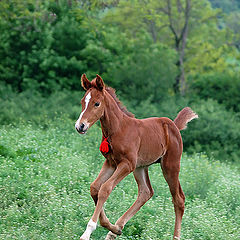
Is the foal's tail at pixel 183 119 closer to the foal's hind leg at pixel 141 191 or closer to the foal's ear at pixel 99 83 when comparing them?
the foal's hind leg at pixel 141 191

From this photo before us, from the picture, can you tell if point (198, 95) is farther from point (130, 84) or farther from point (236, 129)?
point (236, 129)

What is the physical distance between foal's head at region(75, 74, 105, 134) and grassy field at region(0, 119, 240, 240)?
6.15 feet

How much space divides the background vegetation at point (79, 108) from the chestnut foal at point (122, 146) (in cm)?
70

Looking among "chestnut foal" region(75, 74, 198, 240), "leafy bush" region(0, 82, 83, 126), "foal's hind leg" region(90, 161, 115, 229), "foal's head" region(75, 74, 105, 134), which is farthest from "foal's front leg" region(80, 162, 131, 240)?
"leafy bush" region(0, 82, 83, 126)

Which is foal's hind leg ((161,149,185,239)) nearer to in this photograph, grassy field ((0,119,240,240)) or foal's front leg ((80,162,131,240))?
grassy field ((0,119,240,240))

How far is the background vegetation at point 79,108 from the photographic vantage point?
7.62 meters

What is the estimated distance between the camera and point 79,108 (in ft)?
62.4

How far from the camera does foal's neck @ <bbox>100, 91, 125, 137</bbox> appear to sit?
595cm

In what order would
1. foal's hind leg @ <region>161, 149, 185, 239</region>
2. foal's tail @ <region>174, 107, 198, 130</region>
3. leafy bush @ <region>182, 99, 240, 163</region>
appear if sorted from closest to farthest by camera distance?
1. foal's hind leg @ <region>161, 149, 185, 239</region>
2. foal's tail @ <region>174, 107, 198, 130</region>
3. leafy bush @ <region>182, 99, 240, 163</region>

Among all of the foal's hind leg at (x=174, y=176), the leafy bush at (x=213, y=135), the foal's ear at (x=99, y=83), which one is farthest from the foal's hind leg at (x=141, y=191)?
the leafy bush at (x=213, y=135)

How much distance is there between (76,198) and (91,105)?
3.12 m

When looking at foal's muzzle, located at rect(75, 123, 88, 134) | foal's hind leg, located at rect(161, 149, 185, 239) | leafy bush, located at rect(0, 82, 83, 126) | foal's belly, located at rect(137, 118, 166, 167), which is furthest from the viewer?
leafy bush, located at rect(0, 82, 83, 126)

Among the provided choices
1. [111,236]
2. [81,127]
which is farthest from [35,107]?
[81,127]

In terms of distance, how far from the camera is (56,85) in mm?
24062
